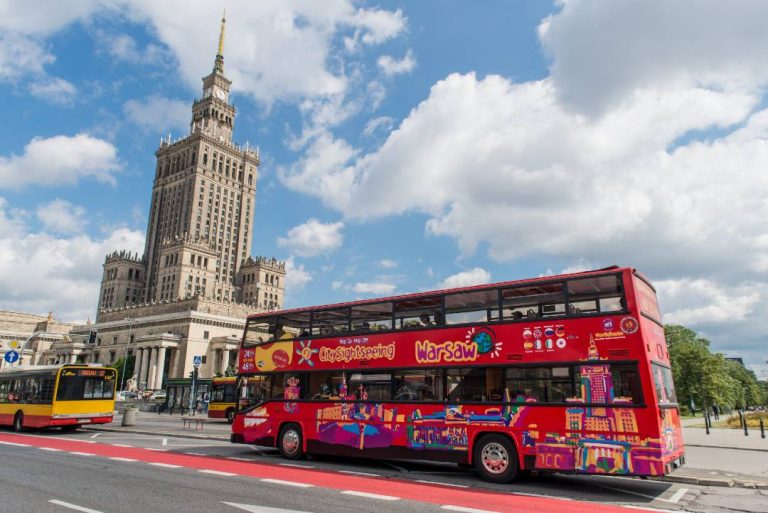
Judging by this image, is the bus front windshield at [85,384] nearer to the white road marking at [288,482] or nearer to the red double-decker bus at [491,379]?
the red double-decker bus at [491,379]

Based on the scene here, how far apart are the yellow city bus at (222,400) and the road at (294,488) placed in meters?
21.7

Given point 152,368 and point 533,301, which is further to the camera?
point 152,368

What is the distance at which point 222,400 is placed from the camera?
37.7 m

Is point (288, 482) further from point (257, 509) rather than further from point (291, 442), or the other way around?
point (291, 442)

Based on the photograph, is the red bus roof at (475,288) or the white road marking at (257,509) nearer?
the white road marking at (257,509)

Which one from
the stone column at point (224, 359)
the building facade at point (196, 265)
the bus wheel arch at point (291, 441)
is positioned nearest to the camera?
the bus wheel arch at point (291, 441)

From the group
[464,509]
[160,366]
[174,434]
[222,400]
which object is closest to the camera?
[464,509]

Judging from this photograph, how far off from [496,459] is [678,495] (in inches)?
153

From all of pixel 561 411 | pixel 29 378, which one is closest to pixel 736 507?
pixel 561 411

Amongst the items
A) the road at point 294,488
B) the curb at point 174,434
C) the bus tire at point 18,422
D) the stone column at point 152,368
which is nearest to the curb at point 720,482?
the road at point 294,488

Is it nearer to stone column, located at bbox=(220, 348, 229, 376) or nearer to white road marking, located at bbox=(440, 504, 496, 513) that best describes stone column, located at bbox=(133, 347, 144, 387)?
stone column, located at bbox=(220, 348, 229, 376)

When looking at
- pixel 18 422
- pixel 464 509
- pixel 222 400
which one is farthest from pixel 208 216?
pixel 464 509

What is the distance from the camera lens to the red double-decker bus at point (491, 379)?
426 inches

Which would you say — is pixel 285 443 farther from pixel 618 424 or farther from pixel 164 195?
pixel 164 195
